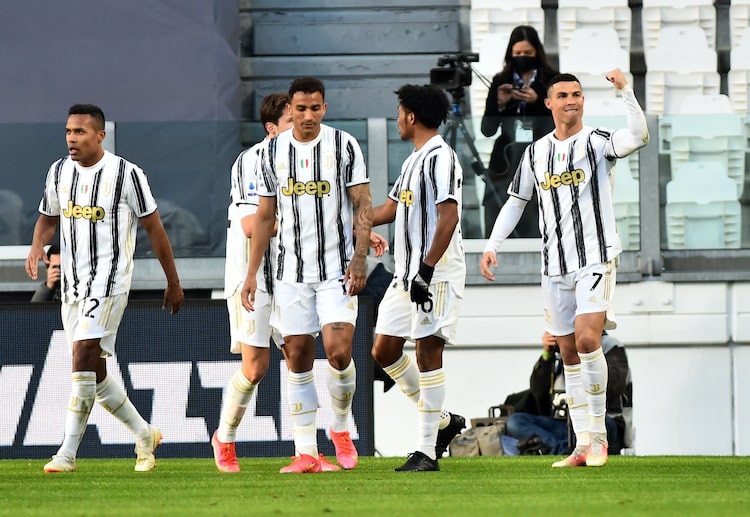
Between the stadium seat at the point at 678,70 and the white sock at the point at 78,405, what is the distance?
9323 mm

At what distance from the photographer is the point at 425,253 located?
7.48 m

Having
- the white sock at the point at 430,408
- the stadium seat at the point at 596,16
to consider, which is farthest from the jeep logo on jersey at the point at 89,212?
the stadium seat at the point at 596,16

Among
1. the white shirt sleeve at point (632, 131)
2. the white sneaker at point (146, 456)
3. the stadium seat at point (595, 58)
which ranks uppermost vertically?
the stadium seat at point (595, 58)

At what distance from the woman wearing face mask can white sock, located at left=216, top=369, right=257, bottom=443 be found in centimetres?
465

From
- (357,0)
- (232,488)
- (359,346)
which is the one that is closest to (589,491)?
(232,488)

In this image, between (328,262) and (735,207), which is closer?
(328,262)

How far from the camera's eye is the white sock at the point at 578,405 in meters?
7.71

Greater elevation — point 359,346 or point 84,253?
point 84,253

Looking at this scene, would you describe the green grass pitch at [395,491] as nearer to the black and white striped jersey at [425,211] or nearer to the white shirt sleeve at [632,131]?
the black and white striped jersey at [425,211]

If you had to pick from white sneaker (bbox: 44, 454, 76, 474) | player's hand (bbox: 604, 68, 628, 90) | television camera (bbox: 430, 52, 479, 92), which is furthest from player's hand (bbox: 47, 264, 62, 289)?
player's hand (bbox: 604, 68, 628, 90)

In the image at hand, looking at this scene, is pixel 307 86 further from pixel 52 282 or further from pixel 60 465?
pixel 52 282

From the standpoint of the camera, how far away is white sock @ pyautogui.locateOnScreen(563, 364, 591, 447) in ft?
25.3

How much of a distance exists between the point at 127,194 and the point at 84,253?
384 mm

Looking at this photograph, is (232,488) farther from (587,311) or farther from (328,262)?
(587,311)
